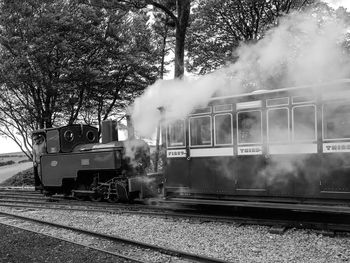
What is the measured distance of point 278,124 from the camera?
838 centimetres

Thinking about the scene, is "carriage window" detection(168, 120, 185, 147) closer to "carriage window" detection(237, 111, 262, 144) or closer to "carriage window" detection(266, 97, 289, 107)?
"carriage window" detection(237, 111, 262, 144)

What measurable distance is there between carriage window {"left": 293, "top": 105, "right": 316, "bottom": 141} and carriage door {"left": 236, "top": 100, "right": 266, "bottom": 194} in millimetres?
812

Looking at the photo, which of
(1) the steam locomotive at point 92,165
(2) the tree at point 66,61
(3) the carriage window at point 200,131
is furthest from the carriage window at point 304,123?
(2) the tree at point 66,61

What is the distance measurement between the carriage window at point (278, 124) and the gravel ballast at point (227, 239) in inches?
78.0

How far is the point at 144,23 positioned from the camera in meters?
23.4

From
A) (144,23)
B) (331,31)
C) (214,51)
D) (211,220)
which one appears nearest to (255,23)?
(214,51)

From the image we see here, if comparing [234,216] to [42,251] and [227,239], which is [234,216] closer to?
[227,239]

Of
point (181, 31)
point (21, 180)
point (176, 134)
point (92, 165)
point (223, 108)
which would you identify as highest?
point (181, 31)

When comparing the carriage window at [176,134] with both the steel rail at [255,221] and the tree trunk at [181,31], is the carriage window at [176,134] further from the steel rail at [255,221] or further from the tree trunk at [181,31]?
the tree trunk at [181,31]

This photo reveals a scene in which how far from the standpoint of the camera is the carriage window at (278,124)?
8.27 meters

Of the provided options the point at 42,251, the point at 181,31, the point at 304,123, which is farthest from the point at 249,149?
the point at 181,31

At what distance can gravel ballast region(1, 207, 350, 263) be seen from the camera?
242 inches

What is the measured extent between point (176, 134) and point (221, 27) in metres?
10.8

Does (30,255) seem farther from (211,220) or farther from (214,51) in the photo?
(214,51)
